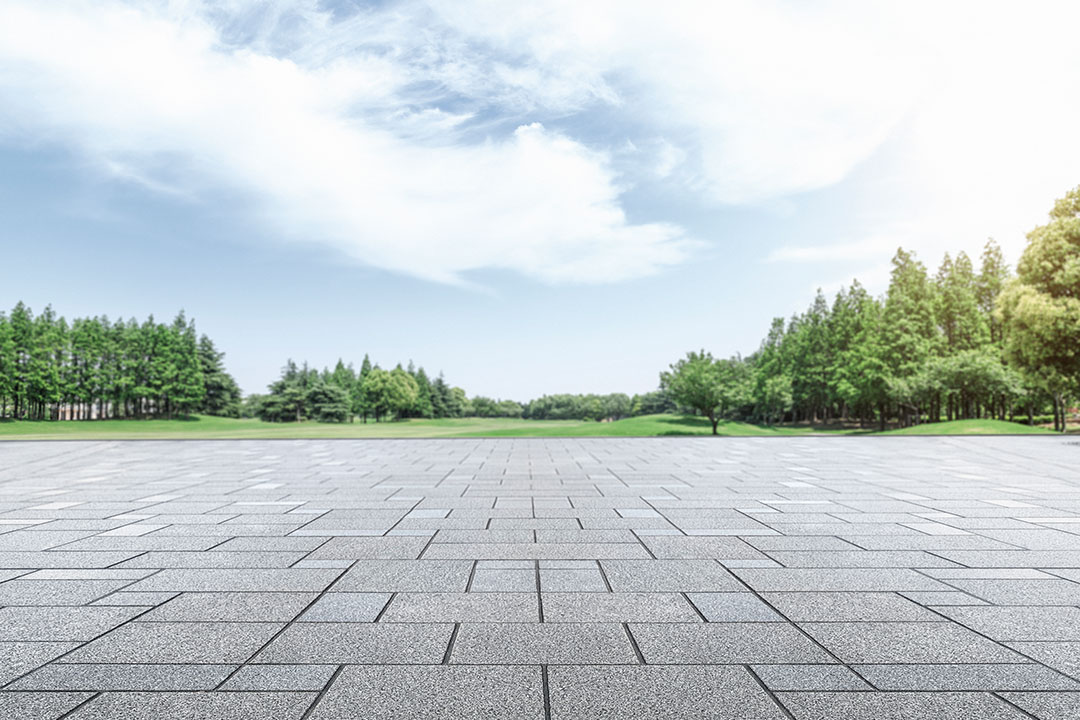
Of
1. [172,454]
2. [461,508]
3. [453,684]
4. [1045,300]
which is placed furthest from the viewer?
[1045,300]

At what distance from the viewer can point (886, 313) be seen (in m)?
42.2

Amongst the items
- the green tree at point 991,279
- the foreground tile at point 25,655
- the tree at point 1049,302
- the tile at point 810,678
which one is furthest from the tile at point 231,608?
the green tree at point 991,279

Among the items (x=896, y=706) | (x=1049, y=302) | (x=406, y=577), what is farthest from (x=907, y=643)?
(x=1049, y=302)

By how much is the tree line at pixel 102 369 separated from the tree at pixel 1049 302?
65727 millimetres

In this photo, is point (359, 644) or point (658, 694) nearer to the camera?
point (658, 694)

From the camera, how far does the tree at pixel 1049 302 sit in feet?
63.2

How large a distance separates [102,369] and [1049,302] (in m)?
69.3

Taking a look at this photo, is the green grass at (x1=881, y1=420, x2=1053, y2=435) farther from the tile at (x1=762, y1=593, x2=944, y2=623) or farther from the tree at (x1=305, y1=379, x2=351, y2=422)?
the tree at (x1=305, y1=379, x2=351, y2=422)

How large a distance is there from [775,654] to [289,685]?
Result: 8.10ft

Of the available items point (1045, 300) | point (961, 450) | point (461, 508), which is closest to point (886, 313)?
point (1045, 300)

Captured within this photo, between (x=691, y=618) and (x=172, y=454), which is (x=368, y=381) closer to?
(x=172, y=454)

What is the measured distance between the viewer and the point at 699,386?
3747 cm

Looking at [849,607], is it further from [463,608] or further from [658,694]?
[463,608]

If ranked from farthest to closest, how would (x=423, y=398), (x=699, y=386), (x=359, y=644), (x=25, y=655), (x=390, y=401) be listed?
(x=423, y=398) < (x=390, y=401) < (x=699, y=386) < (x=359, y=644) < (x=25, y=655)
